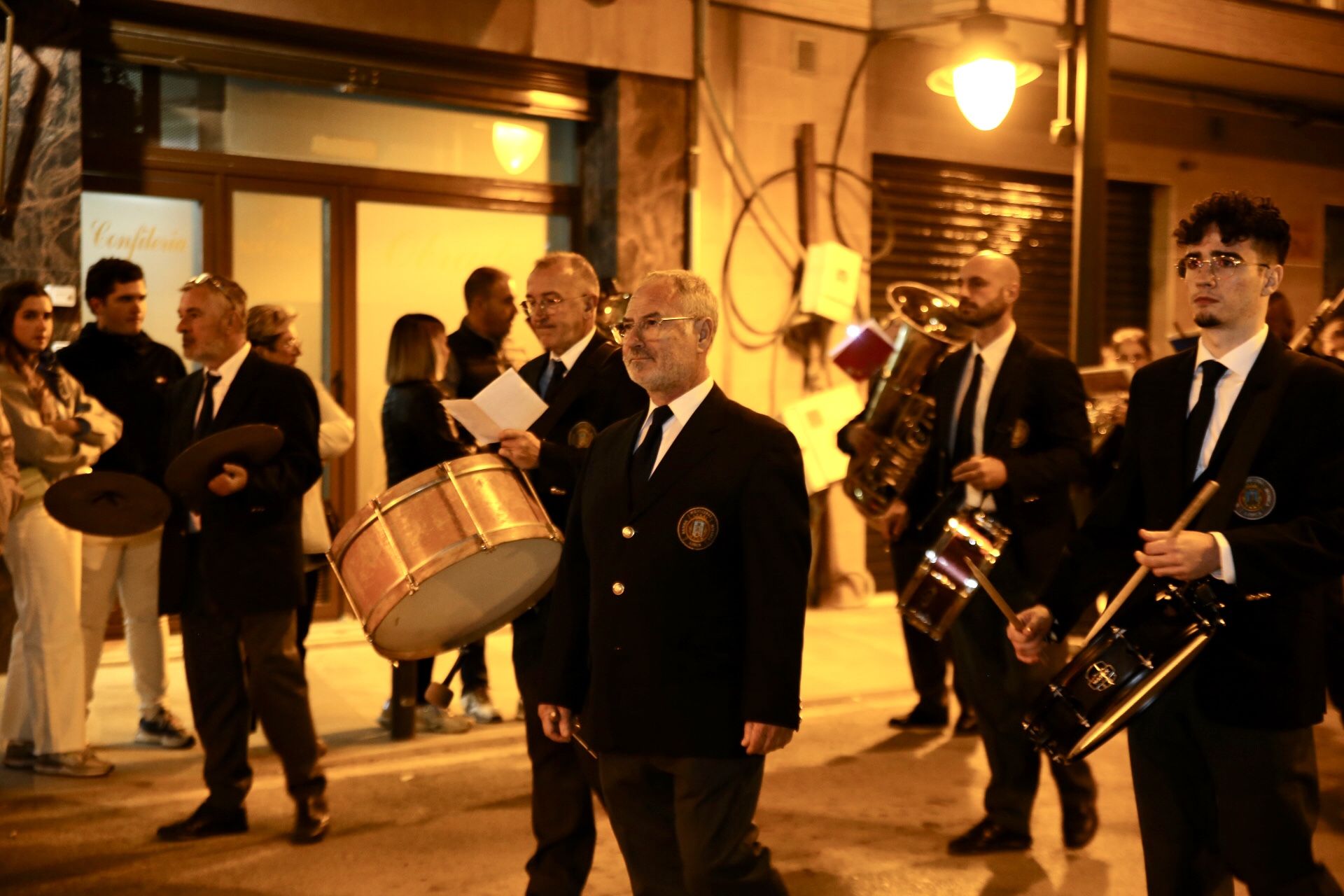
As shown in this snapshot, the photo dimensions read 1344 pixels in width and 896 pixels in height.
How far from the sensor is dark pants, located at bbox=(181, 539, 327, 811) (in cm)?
546

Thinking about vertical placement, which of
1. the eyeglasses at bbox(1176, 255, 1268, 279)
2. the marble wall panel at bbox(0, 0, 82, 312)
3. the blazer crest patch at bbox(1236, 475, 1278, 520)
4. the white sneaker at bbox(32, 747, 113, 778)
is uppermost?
the marble wall panel at bbox(0, 0, 82, 312)

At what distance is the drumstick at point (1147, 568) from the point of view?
11.0 feet

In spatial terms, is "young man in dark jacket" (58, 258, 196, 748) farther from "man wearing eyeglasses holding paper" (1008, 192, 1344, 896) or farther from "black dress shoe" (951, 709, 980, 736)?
"man wearing eyeglasses holding paper" (1008, 192, 1344, 896)

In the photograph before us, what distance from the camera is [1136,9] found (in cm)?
1162

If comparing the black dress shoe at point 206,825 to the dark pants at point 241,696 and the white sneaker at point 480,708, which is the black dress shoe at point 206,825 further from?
the white sneaker at point 480,708

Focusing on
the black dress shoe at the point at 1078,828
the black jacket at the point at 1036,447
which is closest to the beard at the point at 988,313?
the black jacket at the point at 1036,447

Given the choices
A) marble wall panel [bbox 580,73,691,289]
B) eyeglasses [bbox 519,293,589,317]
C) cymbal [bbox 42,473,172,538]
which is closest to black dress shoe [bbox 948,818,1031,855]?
eyeglasses [bbox 519,293,589,317]

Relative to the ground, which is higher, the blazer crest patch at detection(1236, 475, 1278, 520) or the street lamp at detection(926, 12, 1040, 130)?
the street lamp at detection(926, 12, 1040, 130)

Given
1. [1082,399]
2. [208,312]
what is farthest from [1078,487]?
[208,312]

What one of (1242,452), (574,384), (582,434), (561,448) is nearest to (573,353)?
(574,384)

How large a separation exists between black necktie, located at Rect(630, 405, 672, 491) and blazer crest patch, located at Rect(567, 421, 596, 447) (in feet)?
3.38

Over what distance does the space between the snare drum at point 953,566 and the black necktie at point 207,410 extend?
2793 mm

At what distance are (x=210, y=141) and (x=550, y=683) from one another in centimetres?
660

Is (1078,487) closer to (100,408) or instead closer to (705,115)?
(705,115)
